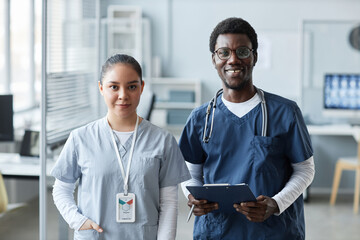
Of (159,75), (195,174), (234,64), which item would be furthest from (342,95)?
(234,64)

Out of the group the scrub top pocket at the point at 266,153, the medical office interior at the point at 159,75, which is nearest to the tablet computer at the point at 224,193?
the scrub top pocket at the point at 266,153

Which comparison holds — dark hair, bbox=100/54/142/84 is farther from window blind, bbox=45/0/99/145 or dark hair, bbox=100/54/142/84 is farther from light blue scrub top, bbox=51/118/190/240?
window blind, bbox=45/0/99/145

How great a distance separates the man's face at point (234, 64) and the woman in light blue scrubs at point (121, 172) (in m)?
0.26

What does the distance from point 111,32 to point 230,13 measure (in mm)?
1556

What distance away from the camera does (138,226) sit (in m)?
1.55

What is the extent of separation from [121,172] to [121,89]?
0.24 metres

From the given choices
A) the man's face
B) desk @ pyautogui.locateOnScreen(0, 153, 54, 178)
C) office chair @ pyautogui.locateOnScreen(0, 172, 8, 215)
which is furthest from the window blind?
the man's face

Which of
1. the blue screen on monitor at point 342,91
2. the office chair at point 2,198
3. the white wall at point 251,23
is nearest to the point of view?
the office chair at point 2,198

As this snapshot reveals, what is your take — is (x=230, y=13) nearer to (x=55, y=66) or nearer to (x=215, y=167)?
(x=55, y=66)

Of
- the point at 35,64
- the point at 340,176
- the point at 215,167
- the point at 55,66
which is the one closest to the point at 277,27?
the point at 340,176

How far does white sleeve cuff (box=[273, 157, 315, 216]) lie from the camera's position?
5.36ft

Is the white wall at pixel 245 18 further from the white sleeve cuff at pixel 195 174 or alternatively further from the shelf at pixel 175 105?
the white sleeve cuff at pixel 195 174

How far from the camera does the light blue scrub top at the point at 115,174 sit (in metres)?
1.54

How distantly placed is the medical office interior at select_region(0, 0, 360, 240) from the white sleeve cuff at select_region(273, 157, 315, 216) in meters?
0.53
